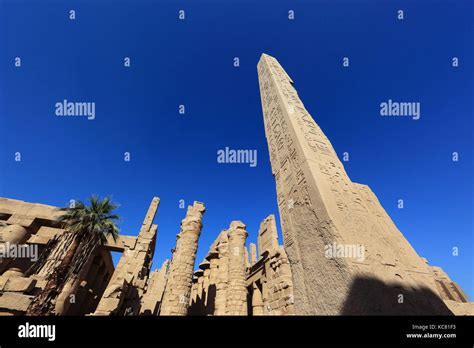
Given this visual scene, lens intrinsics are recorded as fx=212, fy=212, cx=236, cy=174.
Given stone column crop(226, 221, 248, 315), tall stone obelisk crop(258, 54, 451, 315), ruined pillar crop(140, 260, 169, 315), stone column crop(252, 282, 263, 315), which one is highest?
tall stone obelisk crop(258, 54, 451, 315)

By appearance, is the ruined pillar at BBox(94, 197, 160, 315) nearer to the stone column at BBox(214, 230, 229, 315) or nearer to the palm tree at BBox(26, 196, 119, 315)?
the palm tree at BBox(26, 196, 119, 315)

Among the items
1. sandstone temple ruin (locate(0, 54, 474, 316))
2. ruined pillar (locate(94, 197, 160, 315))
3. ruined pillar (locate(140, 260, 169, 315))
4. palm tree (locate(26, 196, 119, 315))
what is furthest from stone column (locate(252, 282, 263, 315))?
ruined pillar (locate(140, 260, 169, 315))

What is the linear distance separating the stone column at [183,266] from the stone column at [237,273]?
6.99 ft

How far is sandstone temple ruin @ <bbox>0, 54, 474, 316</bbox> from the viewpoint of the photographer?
2654mm

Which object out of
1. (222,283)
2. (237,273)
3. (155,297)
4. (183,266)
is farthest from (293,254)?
(155,297)

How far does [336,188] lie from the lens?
3906 mm

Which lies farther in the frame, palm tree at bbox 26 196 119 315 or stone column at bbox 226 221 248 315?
stone column at bbox 226 221 248 315

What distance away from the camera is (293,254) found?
4004 millimetres

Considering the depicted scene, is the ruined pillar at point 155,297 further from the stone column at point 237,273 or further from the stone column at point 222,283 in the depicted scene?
the stone column at point 237,273

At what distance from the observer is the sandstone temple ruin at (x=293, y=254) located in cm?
265

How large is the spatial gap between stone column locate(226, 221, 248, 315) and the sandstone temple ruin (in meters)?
0.05
